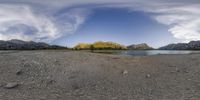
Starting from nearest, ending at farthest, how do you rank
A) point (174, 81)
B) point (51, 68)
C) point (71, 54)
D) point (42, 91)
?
point (42, 91) < point (174, 81) < point (51, 68) < point (71, 54)

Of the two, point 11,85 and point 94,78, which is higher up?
point 94,78

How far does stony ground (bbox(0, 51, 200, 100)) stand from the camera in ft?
52.7

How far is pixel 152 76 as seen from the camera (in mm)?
18672

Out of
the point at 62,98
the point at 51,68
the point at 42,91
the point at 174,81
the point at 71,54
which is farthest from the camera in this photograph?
the point at 71,54

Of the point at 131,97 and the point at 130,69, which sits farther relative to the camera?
the point at 130,69

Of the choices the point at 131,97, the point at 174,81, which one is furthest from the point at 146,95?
the point at 174,81

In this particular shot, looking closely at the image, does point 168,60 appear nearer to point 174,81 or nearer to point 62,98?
point 174,81

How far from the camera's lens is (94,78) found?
18078 mm

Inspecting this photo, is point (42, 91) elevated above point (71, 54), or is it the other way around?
point (71, 54)

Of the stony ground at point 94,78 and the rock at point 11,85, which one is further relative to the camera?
the rock at point 11,85

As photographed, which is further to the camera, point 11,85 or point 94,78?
point 94,78

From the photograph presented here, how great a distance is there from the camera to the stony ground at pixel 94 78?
16.1 metres

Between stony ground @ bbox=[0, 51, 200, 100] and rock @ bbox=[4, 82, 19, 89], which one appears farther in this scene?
rock @ bbox=[4, 82, 19, 89]

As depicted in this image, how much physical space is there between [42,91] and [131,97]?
3.73 meters
